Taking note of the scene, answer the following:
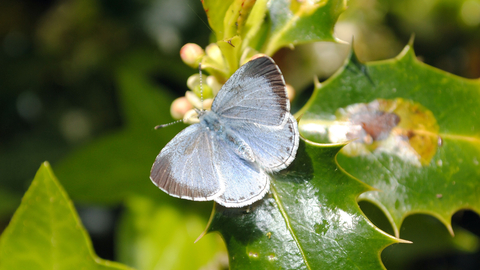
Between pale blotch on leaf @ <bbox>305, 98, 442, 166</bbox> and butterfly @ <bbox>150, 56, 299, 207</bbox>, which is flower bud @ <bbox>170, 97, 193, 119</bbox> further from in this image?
pale blotch on leaf @ <bbox>305, 98, 442, 166</bbox>

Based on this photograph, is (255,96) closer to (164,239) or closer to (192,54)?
(192,54)

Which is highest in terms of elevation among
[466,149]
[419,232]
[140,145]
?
[466,149]

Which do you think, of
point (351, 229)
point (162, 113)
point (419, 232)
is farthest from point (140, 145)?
point (419, 232)

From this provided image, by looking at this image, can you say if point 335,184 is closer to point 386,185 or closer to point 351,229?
point 351,229

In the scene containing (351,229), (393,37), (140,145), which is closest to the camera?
(351,229)

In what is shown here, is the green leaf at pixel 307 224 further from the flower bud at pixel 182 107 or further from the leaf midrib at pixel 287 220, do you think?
the flower bud at pixel 182 107

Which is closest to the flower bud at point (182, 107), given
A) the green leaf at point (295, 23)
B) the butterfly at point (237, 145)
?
the butterfly at point (237, 145)

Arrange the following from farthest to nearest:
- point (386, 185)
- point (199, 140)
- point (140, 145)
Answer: point (140, 145) → point (199, 140) → point (386, 185)
